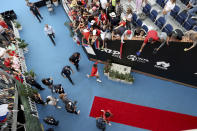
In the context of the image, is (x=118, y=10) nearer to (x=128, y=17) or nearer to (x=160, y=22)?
(x=128, y=17)

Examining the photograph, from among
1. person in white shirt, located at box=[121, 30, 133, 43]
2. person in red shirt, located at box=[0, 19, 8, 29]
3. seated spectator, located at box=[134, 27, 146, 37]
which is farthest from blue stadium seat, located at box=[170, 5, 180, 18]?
person in red shirt, located at box=[0, 19, 8, 29]

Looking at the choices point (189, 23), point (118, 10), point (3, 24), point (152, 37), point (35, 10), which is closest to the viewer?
point (152, 37)

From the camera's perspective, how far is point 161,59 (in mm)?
6570

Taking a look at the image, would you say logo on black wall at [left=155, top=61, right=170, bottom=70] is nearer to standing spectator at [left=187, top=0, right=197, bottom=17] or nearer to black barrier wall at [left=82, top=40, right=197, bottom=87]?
black barrier wall at [left=82, top=40, right=197, bottom=87]

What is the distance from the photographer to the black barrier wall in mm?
5875

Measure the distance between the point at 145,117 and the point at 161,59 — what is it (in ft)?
8.81

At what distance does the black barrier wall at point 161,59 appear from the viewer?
19.3 feet

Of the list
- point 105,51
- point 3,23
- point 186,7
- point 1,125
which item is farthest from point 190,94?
point 3,23

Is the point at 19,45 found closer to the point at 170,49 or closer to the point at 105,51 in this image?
the point at 105,51

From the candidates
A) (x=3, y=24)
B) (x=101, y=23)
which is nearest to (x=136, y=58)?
(x=101, y=23)

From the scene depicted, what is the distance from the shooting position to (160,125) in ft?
21.2

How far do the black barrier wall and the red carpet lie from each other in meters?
1.78

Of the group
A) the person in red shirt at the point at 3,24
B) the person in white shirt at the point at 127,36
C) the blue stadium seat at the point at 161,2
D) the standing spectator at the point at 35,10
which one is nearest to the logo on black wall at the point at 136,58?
the person in white shirt at the point at 127,36

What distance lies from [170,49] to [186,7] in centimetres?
246
